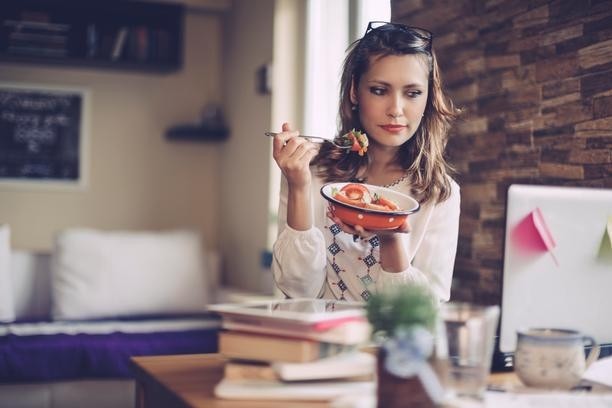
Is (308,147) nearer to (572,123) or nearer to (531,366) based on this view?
(531,366)

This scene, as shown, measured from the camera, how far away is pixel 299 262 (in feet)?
5.39

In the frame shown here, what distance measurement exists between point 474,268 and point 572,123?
2.22 feet

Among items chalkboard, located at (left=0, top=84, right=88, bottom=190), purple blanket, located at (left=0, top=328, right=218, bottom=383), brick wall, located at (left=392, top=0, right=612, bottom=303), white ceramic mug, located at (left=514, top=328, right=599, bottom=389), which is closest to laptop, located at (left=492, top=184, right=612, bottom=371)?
white ceramic mug, located at (left=514, top=328, right=599, bottom=389)

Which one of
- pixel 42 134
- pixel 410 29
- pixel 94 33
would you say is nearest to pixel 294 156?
pixel 410 29

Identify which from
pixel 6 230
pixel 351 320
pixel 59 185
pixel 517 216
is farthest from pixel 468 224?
pixel 59 185

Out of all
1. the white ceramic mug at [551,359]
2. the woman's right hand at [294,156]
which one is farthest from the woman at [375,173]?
the white ceramic mug at [551,359]

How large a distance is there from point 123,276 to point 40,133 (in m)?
1.18

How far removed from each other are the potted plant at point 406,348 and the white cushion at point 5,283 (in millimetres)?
2948

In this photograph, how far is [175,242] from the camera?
3967 mm

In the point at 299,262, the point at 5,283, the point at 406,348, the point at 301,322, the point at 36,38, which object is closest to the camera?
the point at 406,348

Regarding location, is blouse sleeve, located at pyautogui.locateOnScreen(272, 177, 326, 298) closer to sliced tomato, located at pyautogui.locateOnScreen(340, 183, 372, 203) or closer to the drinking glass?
sliced tomato, located at pyautogui.locateOnScreen(340, 183, 372, 203)

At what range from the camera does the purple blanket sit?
118 inches

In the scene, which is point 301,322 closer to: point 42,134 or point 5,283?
point 5,283

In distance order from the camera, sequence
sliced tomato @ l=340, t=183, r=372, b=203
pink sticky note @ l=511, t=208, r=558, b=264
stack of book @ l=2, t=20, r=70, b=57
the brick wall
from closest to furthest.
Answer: pink sticky note @ l=511, t=208, r=558, b=264 → sliced tomato @ l=340, t=183, r=372, b=203 → the brick wall → stack of book @ l=2, t=20, r=70, b=57
